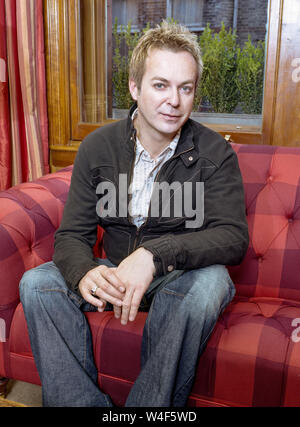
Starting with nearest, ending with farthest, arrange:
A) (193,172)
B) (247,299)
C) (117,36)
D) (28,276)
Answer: (28,276)
(193,172)
(247,299)
(117,36)

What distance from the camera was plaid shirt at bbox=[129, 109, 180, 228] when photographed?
4.27 ft

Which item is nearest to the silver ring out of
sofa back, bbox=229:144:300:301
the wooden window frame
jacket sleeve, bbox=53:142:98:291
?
jacket sleeve, bbox=53:142:98:291

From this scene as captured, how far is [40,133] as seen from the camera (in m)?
2.18

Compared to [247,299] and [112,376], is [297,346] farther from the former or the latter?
[112,376]

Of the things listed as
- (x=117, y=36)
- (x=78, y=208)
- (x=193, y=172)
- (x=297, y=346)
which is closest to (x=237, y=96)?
(x=117, y=36)

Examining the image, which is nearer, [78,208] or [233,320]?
[233,320]

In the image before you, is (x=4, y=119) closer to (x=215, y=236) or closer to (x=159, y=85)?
(x=159, y=85)

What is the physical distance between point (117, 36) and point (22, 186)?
120 cm

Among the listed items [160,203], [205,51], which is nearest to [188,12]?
[205,51]

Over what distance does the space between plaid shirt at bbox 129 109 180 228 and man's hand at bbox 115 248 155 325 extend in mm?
240

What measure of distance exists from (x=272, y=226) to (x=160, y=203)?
1.41 feet

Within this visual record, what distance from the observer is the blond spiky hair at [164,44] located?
1222 millimetres

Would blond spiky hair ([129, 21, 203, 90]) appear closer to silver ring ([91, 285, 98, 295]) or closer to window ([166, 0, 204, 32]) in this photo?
silver ring ([91, 285, 98, 295])

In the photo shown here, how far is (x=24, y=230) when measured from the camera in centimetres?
129
